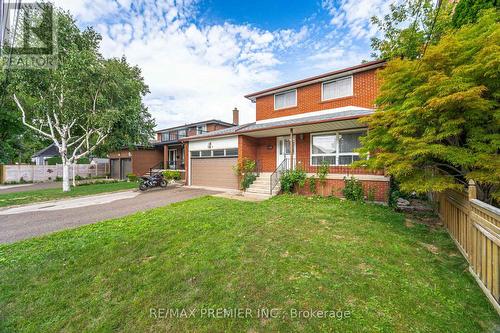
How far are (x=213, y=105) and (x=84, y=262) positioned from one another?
25.5 meters

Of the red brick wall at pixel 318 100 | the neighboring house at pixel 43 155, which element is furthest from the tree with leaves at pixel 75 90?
the neighboring house at pixel 43 155

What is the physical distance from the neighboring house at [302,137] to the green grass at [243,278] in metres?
4.70

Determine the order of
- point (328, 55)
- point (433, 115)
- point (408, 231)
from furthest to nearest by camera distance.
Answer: point (328, 55), point (408, 231), point (433, 115)

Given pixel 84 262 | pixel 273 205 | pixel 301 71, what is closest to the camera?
pixel 84 262

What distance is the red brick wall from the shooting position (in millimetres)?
10234

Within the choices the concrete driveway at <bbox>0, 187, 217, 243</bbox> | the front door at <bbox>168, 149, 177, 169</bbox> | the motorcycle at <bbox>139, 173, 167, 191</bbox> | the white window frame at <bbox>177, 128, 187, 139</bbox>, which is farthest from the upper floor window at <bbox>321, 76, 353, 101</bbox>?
the white window frame at <bbox>177, 128, 187, 139</bbox>

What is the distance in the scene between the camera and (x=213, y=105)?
2733cm

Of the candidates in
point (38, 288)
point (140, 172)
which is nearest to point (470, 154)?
point (38, 288)

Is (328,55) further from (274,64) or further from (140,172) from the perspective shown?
(140,172)

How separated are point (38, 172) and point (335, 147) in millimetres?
27760

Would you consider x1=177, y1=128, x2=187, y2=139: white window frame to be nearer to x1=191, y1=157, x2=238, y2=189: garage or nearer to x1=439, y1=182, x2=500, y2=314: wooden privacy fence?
x1=191, y1=157, x2=238, y2=189: garage

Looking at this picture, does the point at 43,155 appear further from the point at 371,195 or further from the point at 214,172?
the point at 371,195

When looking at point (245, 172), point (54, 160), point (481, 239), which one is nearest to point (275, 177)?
point (245, 172)

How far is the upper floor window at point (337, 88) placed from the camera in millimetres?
10828
